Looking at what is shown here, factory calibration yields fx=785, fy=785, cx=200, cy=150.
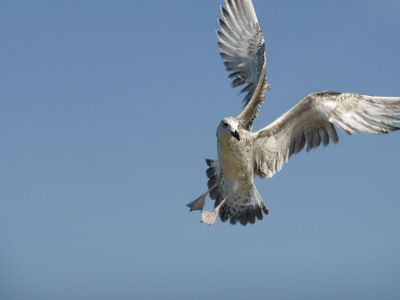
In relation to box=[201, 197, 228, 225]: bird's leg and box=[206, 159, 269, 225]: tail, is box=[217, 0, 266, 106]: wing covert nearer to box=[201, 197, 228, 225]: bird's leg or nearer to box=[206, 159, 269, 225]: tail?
box=[206, 159, 269, 225]: tail

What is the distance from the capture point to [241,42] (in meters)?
11.6

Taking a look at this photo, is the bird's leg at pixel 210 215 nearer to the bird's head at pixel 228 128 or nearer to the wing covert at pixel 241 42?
the bird's head at pixel 228 128

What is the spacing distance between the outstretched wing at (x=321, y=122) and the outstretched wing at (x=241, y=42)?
1542mm

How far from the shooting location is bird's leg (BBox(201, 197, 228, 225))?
9791 millimetres

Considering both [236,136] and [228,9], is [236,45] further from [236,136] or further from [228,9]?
[236,136]

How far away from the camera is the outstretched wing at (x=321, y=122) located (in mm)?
9461

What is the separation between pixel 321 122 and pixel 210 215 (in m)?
1.84

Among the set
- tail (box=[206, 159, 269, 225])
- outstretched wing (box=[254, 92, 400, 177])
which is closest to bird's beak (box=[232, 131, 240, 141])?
outstretched wing (box=[254, 92, 400, 177])

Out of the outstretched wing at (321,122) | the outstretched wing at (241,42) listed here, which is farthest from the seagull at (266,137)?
the outstretched wing at (241,42)

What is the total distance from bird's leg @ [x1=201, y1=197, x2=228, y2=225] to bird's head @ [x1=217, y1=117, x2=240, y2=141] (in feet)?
4.01

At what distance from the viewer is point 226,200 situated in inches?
407

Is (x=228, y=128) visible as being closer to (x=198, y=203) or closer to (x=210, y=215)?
(x=210, y=215)

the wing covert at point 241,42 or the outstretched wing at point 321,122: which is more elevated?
the wing covert at point 241,42

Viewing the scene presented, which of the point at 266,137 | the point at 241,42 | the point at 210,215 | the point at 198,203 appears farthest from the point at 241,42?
the point at 210,215
